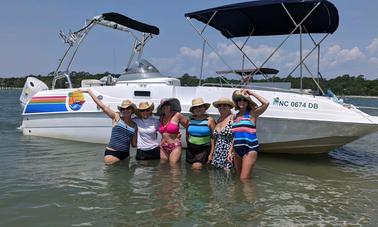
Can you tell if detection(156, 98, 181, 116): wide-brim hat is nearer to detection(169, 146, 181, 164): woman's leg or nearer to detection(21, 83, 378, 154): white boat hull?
detection(169, 146, 181, 164): woman's leg

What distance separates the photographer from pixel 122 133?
7.67 m

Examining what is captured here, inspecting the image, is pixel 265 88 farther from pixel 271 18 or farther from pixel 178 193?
pixel 178 193

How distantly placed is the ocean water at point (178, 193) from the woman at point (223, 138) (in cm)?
20

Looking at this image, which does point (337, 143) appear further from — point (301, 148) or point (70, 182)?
point (70, 182)

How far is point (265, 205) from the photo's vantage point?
18.6 ft

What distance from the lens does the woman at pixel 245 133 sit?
22.1ft

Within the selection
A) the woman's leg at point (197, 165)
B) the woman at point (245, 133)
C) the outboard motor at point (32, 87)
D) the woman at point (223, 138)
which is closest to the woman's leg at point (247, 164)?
the woman at point (245, 133)

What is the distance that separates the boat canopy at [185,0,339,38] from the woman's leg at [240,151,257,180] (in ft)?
11.9

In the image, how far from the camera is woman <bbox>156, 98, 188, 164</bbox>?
25.0 ft

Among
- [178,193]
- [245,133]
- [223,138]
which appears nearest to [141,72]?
[223,138]

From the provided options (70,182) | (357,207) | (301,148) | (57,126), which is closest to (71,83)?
(57,126)

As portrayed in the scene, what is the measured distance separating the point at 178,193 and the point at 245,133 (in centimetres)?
146

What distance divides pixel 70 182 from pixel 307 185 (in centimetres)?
388

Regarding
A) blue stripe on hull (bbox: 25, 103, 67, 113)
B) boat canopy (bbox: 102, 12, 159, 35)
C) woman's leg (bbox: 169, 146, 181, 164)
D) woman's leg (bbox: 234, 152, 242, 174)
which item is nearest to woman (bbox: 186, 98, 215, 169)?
woman's leg (bbox: 169, 146, 181, 164)
